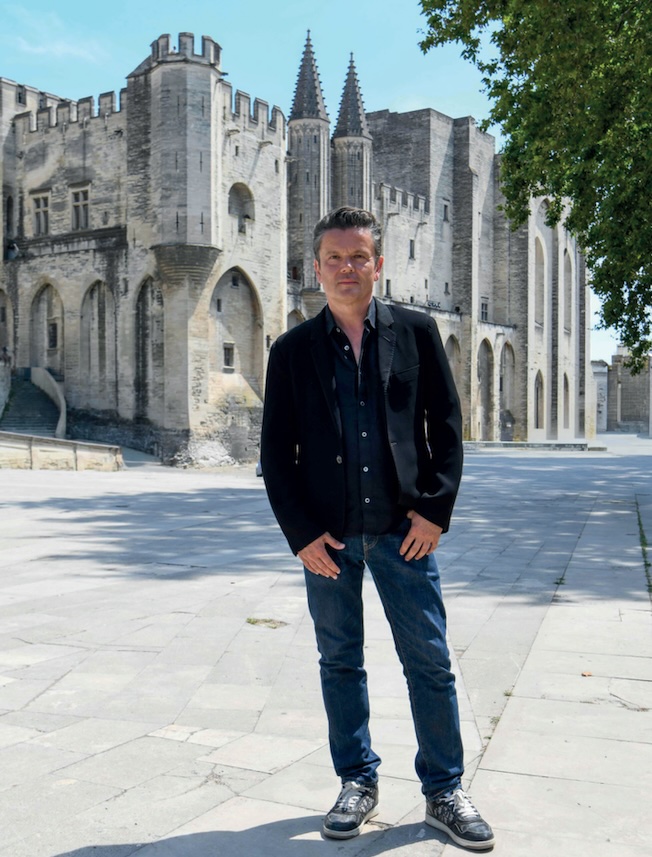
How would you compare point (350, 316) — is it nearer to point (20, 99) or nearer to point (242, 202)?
point (242, 202)

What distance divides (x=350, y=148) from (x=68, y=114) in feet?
40.1

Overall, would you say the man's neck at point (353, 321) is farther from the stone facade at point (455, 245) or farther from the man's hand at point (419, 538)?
the stone facade at point (455, 245)

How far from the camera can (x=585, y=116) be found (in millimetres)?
13523

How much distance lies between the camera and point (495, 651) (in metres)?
5.20

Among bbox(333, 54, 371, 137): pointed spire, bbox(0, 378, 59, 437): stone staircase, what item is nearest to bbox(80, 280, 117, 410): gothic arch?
bbox(0, 378, 59, 437): stone staircase

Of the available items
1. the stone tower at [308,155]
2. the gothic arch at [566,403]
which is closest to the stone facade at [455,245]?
the stone tower at [308,155]

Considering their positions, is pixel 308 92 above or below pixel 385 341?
above

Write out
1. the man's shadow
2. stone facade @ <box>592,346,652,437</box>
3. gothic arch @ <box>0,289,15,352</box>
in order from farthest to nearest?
stone facade @ <box>592,346,652,437</box> → gothic arch @ <box>0,289,15,352</box> → the man's shadow

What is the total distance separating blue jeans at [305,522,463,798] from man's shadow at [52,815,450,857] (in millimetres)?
152

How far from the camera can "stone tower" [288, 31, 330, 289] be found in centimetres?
3794

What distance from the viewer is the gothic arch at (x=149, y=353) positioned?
105 feet

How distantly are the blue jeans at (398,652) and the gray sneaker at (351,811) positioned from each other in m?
0.05

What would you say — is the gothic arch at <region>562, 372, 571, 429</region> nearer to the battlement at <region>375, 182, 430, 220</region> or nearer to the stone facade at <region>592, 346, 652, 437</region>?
the stone facade at <region>592, 346, 652, 437</region>

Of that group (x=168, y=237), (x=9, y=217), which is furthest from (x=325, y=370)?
(x=9, y=217)
